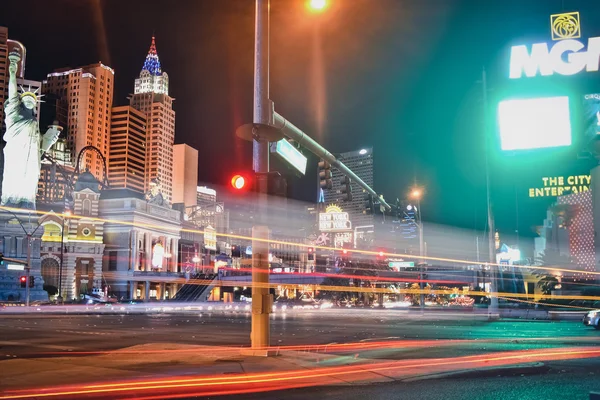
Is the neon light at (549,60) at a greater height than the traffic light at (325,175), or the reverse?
the neon light at (549,60)

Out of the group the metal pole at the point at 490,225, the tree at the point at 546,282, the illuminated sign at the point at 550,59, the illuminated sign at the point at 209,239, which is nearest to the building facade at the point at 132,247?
the illuminated sign at the point at 209,239

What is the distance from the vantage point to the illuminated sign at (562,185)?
91000 mm

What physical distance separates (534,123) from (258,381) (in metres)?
19.1

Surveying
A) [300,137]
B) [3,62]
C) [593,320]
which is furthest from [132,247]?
[3,62]

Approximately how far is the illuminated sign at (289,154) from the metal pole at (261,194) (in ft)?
0.96

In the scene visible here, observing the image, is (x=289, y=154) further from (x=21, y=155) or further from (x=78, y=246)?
(x=78, y=246)

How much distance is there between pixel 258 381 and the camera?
38.3 ft

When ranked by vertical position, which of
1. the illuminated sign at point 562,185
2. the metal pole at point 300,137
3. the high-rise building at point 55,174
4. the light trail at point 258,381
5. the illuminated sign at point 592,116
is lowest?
the light trail at point 258,381

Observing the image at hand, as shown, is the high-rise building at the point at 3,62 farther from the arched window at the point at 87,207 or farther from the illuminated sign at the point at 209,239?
the arched window at the point at 87,207

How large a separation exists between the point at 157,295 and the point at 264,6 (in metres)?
106

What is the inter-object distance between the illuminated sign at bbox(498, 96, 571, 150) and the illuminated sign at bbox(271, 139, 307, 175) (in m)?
12.3

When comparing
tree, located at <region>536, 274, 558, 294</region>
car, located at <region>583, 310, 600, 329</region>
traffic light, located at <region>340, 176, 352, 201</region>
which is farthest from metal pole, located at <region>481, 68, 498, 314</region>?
tree, located at <region>536, 274, 558, 294</region>

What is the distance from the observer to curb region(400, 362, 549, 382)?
1204 cm

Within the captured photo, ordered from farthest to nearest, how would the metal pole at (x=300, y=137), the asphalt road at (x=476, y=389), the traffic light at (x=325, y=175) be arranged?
the traffic light at (x=325, y=175) → the metal pole at (x=300, y=137) → the asphalt road at (x=476, y=389)
